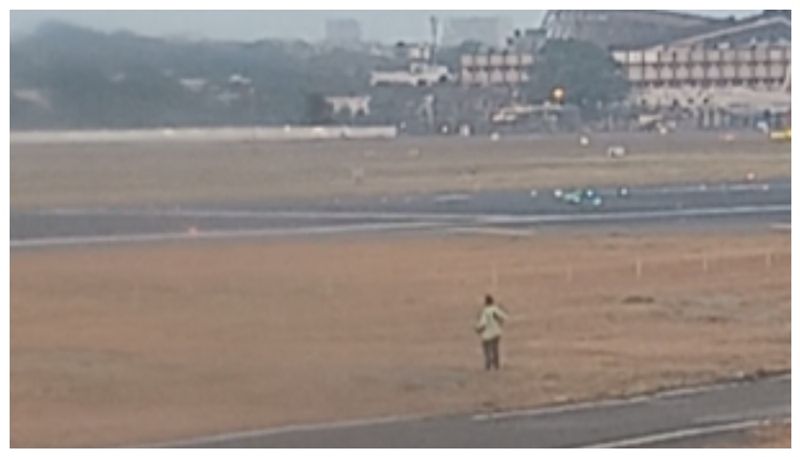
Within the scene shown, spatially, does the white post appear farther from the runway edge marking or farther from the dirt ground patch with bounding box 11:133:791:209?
the runway edge marking

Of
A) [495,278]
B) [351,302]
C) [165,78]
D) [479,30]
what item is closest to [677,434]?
[479,30]

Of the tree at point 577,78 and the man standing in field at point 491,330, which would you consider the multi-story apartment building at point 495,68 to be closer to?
the tree at point 577,78

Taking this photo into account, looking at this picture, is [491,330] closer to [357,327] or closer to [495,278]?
[357,327]

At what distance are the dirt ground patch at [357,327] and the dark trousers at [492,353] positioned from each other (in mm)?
28

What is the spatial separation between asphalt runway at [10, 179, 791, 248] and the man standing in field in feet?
1.68

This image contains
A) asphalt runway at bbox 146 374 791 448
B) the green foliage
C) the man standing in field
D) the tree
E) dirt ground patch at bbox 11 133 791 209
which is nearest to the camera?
the green foliage

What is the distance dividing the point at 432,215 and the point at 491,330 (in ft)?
10.0

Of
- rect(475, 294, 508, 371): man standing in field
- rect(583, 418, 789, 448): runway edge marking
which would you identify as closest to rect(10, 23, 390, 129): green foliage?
rect(583, 418, 789, 448): runway edge marking

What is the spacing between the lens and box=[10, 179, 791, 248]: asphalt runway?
3.01m

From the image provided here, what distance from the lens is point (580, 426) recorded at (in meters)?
3.09

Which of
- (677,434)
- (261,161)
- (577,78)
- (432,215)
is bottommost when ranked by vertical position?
(432,215)

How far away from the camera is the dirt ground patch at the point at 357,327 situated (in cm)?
294

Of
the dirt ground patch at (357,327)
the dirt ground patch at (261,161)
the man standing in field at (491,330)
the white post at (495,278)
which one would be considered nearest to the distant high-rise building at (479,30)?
the dirt ground patch at (261,161)
